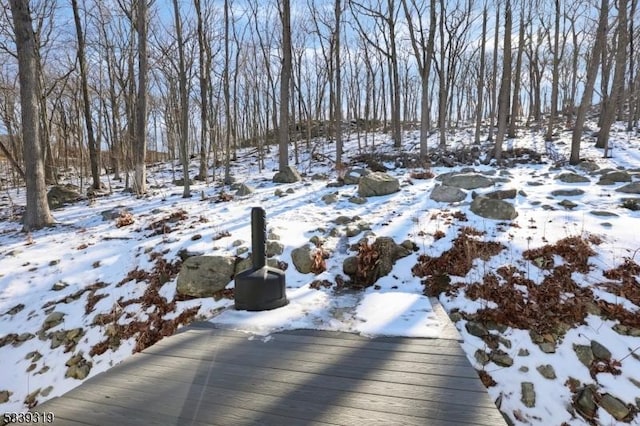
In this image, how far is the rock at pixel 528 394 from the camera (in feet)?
9.64

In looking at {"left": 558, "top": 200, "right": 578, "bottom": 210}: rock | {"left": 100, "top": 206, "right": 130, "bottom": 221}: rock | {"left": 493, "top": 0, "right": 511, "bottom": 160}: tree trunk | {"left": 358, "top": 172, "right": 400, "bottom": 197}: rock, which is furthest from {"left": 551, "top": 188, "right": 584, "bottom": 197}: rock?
{"left": 100, "top": 206, "right": 130, "bottom": 221}: rock

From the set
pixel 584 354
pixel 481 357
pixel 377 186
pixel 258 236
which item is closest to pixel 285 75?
pixel 377 186

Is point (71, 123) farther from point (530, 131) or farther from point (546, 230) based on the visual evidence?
point (530, 131)

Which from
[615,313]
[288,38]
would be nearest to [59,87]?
[288,38]

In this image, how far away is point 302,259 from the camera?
511cm

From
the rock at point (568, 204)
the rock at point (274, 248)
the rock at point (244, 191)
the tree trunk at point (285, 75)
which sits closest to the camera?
the rock at point (274, 248)

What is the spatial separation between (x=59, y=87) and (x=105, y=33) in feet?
23.3

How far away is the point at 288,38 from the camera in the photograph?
38.2 feet

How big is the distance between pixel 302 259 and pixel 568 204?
538 cm

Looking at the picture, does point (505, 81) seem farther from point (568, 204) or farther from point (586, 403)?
point (586, 403)

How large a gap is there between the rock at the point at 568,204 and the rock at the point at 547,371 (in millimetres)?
4269

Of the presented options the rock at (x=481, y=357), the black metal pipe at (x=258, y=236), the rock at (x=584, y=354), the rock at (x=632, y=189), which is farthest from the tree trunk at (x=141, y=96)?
the rock at (x=632, y=189)

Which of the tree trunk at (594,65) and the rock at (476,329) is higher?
the tree trunk at (594,65)

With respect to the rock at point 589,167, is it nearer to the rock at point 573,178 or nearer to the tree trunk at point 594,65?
the tree trunk at point 594,65
